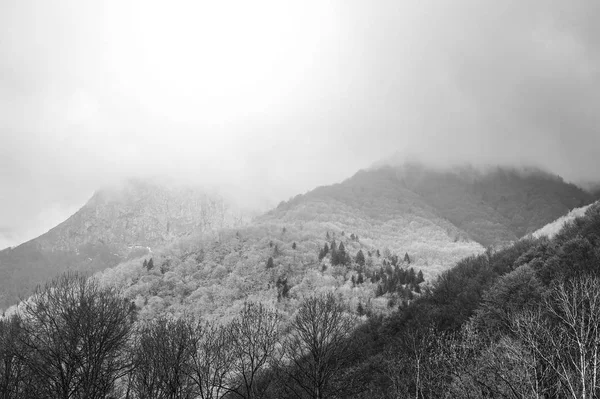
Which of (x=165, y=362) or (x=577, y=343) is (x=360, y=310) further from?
Answer: (x=577, y=343)

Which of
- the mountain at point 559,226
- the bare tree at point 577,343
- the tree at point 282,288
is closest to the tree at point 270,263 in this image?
the tree at point 282,288

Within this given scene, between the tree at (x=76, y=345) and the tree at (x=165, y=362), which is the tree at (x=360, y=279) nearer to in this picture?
the tree at (x=165, y=362)

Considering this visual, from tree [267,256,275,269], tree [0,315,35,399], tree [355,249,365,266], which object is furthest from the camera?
tree [355,249,365,266]

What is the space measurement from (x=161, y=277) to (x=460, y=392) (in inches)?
5906

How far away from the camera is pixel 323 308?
125ft

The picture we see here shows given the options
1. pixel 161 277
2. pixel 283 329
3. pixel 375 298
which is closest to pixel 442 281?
pixel 375 298

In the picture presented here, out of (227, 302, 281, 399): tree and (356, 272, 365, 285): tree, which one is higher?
(227, 302, 281, 399): tree

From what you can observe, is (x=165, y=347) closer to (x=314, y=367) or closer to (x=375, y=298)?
(x=314, y=367)

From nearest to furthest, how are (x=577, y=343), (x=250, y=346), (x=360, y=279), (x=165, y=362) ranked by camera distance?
1. (x=577, y=343)
2. (x=165, y=362)
3. (x=250, y=346)
4. (x=360, y=279)

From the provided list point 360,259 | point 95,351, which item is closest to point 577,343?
point 95,351

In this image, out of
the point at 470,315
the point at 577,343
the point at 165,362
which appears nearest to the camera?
the point at 577,343

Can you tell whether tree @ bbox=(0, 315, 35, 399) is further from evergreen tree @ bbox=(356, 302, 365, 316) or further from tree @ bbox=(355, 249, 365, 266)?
tree @ bbox=(355, 249, 365, 266)

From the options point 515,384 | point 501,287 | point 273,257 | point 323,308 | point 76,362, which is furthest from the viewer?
point 273,257

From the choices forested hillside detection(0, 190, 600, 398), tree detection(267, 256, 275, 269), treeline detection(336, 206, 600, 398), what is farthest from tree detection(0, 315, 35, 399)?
tree detection(267, 256, 275, 269)
